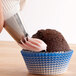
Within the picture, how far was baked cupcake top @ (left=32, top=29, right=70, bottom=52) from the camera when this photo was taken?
731mm

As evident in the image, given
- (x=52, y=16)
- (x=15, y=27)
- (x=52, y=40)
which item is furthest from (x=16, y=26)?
(x=52, y=16)

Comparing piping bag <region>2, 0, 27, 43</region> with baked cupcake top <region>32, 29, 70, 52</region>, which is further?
baked cupcake top <region>32, 29, 70, 52</region>

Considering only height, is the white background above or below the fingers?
below

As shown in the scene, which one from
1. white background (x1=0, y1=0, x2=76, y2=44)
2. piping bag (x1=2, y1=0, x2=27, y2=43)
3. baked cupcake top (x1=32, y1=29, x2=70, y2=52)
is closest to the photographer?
piping bag (x1=2, y1=0, x2=27, y2=43)

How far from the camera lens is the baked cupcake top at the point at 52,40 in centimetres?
73

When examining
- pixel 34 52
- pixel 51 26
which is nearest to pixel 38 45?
pixel 34 52

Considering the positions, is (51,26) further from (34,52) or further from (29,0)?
(34,52)

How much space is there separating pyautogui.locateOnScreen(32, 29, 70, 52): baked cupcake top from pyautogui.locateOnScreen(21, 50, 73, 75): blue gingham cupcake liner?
0.02m

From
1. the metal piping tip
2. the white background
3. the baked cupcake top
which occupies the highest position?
the metal piping tip

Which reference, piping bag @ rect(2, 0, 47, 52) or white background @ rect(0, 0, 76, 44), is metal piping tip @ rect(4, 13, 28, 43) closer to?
piping bag @ rect(2, 0, 47, 52)

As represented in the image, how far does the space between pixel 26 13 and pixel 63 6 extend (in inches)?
16.5

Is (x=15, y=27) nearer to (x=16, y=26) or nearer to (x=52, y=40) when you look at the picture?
(x=16, y=26)

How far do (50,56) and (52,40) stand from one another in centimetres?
6

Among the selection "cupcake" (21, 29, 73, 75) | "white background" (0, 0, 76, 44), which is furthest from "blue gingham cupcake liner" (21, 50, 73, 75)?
"white background" (0, 0, 76, 44)
